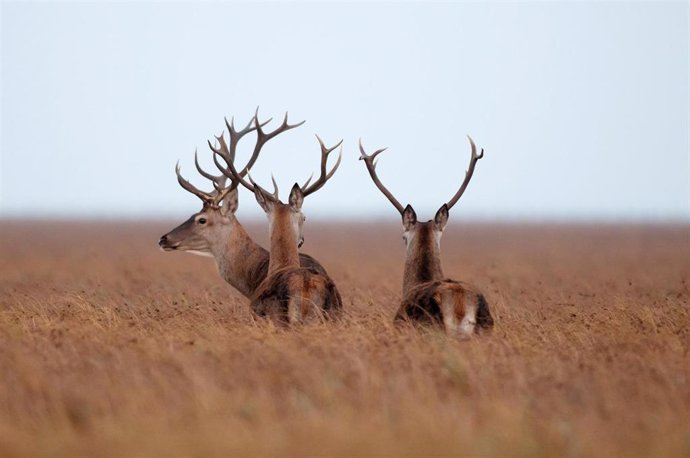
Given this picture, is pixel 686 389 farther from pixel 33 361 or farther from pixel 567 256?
pixel 567 256

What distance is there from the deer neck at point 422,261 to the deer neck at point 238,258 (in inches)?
87.4

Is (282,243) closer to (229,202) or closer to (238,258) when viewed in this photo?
(238,258)

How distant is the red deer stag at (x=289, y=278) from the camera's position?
9.57 m

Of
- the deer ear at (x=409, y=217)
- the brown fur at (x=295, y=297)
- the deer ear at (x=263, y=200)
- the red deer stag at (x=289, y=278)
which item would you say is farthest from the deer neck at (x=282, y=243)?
the deer ear at (x=409, y=217)

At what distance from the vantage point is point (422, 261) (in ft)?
33.6

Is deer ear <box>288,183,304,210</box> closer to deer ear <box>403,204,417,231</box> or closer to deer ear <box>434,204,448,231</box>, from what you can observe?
deer ear <box>403,204,417,231</box>

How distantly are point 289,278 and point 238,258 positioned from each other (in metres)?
2.45

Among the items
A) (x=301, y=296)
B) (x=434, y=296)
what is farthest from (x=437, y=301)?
(x=301, y=296)

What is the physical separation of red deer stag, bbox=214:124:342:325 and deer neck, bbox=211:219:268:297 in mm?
596

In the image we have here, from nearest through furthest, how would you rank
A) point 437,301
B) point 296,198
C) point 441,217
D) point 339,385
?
1. point 339,385
2. point 437,301
3. point 441,217
4. point 296,198

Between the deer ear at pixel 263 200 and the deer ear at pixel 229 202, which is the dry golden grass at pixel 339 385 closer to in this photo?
the deer ear at pixel 263 200

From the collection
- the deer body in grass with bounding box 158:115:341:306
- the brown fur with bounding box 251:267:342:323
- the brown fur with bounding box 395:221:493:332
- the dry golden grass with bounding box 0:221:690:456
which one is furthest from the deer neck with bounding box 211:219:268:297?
the brown fur with bounding box 395:221:493:332

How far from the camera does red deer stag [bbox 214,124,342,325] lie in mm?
9570

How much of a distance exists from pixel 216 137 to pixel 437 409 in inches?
287
